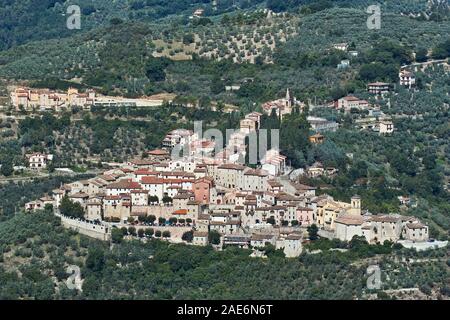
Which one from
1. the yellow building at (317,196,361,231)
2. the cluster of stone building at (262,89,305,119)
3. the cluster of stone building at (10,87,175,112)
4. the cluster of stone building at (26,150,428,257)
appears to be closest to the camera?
the cluster of stone building at (26,150,428,257)

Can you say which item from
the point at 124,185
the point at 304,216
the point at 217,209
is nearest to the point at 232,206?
the point at 217,209

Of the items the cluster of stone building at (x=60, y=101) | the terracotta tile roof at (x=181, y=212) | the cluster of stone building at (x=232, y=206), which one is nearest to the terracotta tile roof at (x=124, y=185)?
the cluster of stone building at (x=232, y=206)

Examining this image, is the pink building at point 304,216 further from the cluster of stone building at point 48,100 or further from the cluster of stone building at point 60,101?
the cluster of stone building at point 48,100

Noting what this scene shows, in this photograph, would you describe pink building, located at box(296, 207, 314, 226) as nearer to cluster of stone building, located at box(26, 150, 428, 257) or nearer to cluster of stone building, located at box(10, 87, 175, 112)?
cluster of stone building, located at box(26, 150, 428, 257)

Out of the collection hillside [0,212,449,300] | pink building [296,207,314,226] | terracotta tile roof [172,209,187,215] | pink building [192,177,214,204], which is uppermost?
pink building [192,177,214,204]

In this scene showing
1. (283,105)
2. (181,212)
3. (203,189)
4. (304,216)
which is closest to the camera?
(181,212)

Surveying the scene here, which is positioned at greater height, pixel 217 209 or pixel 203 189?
pixel 203 189

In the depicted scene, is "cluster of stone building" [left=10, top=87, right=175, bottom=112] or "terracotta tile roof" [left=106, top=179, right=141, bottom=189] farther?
"cluster of stone building" [left=10, top=87, right=175, bottom=112]

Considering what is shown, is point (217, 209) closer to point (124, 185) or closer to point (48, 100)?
point (124, 185)

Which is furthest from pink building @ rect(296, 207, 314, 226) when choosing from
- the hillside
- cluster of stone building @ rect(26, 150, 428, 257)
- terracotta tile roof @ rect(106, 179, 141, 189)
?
terracotta tile roof @ rect(106, 179, 141, 189)
